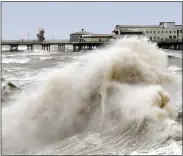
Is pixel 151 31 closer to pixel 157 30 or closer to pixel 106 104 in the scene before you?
pixel 157 30

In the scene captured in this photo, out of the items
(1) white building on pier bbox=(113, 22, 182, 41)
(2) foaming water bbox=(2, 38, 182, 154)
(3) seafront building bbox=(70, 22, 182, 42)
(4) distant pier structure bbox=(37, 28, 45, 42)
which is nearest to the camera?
(2) foaming water bbox=(2, 38, 182, 154)

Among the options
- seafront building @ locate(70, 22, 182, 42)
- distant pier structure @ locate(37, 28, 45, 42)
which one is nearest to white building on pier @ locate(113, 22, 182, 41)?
seafront building @ locate(70, 22, 182, 42)

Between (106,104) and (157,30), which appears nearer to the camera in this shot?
(106,104)

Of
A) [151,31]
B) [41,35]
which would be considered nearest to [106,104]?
[151,31]

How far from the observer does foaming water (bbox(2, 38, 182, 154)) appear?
7.16 m

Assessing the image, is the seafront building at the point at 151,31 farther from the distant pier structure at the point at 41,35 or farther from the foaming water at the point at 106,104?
the foaming water at the point at 106,104

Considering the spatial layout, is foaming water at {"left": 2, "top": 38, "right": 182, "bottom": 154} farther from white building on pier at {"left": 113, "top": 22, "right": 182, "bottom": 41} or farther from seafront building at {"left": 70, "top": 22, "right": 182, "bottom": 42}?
white building on pier at {"left": 113, "top": 22, "right": 182, "bottom": 41}

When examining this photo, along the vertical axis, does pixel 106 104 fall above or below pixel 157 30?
below

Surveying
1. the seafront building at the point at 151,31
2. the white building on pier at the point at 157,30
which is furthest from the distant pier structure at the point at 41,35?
the white building on pier at the point at 157,30

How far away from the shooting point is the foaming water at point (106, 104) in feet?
23.5

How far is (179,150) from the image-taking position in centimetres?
613

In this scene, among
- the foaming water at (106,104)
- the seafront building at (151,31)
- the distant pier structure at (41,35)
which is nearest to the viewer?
the foaming water at (106,104)

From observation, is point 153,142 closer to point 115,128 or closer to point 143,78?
point 115,128

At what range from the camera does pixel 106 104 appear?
792 centimetres
